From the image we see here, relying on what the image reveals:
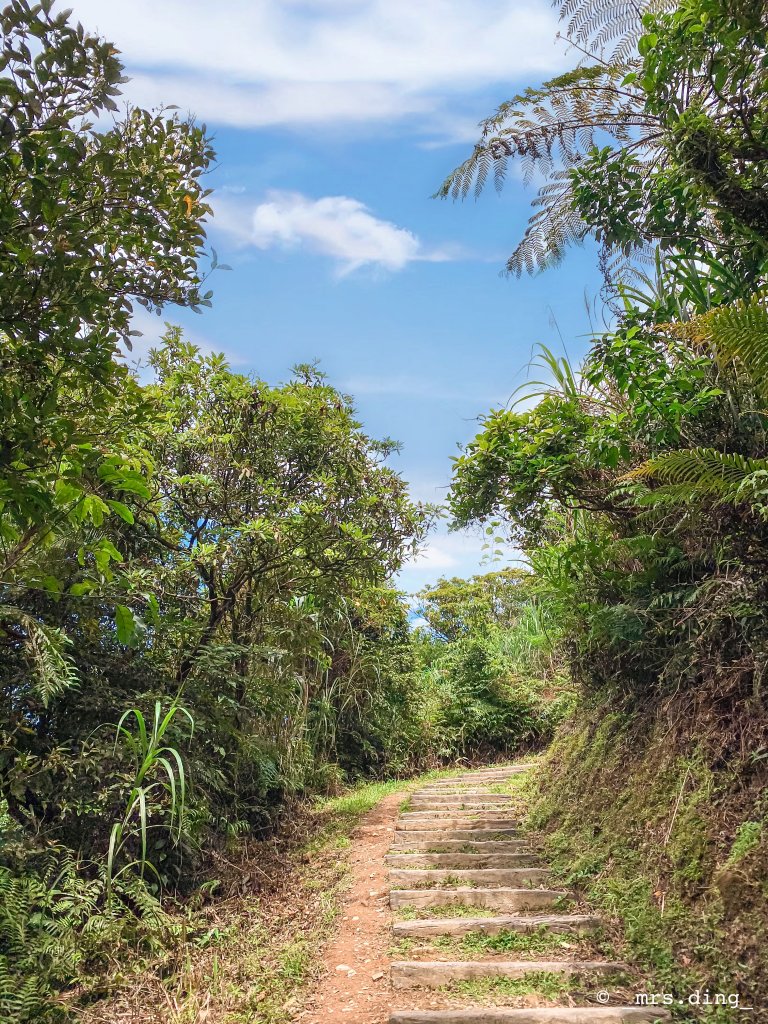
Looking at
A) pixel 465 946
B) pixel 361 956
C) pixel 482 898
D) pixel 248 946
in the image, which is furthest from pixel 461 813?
pixel 248 946

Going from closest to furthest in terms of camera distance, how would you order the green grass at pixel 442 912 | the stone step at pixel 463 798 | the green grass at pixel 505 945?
the green grass at pixel 505 945
the green grass at pixel 442 912
the stone step at pixel 463 798

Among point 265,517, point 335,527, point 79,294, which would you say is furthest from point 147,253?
point 335,527

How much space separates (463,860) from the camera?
4.58 m

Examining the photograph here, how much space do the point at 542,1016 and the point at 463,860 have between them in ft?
6.33

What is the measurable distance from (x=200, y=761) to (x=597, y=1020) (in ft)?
9.19

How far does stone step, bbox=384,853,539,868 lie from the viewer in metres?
4.50

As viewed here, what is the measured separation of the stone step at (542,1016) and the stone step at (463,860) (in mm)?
1766

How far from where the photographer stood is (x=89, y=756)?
151 inches

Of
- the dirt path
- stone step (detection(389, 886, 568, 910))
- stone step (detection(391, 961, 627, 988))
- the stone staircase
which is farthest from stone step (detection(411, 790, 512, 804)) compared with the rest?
stone step (detection(391, 961, 627, 988))

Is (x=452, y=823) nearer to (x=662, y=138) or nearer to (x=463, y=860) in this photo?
(x=463, y=860)

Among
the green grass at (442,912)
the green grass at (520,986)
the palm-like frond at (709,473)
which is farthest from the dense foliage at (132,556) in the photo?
the palm-like frond at (709,473)

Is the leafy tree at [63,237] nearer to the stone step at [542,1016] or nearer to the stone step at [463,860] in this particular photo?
the stone step at [542,1016]

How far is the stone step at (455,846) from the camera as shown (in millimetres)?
4797

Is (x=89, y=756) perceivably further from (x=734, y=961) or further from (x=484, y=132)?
(x=484, y=132)
